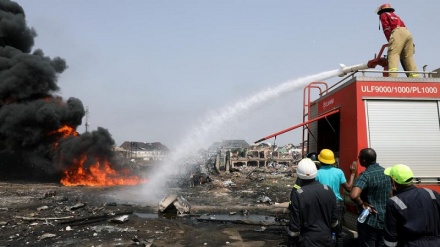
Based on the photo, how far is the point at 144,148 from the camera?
96.0m

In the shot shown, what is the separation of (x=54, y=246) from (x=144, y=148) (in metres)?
91.4

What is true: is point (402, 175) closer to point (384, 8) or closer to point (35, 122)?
point (384, 8)

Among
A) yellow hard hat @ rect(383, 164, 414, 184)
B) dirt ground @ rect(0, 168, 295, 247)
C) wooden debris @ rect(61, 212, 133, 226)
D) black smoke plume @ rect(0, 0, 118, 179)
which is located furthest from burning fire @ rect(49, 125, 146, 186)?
yellow hard hat @ rect(383, 164, 414, 184)

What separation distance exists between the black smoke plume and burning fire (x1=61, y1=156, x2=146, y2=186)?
73cm

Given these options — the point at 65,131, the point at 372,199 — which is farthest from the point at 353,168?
the point at 65,131

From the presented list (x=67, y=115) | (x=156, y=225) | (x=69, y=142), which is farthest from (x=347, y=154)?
(x=67, y=115)

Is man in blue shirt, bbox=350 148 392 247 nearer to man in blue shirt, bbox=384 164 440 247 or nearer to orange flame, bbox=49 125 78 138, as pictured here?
man in blue shirt, bbox=384 164 440 247

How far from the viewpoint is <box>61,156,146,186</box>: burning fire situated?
24.9 metres

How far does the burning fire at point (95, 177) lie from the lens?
2494 centimetres

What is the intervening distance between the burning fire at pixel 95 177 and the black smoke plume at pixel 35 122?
0.73 m

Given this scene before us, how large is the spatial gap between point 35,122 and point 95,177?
21.6 feet

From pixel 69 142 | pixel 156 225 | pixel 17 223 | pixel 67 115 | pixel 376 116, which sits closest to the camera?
pixel 376 116

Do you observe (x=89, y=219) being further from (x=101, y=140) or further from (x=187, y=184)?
(x=101, y=140)

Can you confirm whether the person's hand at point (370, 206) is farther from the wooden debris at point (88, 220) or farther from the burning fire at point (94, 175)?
the burning fire at point (94, 175)
